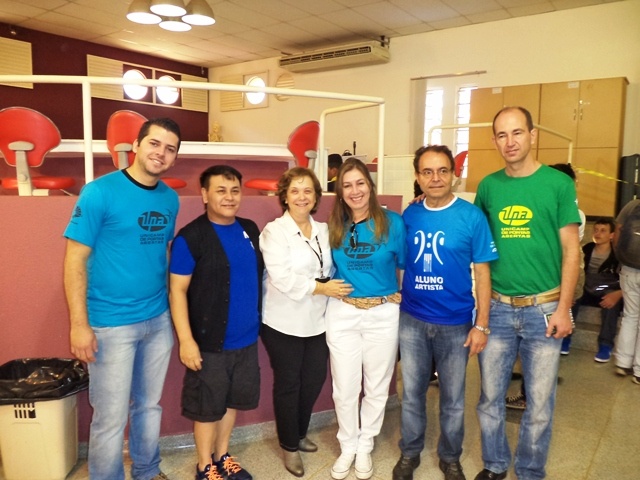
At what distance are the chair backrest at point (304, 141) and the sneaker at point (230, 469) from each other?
1975 mm

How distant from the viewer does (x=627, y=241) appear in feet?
11.6

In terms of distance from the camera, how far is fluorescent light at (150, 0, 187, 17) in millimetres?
4723

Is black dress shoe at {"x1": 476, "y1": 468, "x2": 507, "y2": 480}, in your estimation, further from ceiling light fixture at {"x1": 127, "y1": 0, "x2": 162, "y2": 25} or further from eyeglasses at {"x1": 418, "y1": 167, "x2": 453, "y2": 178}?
ceiling light fixture at {"x1": 127, "y1": 0, "x2": 162, "y2": 25}

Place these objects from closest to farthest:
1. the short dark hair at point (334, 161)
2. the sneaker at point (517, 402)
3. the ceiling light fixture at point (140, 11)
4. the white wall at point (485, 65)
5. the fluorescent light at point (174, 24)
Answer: the sneaker at point (517, 402), the ceiling light fixture at point (140, 11), the fluorescent light at point (174, 24), the white wall at point (485, 65), the short dark hair at point (334, 161)

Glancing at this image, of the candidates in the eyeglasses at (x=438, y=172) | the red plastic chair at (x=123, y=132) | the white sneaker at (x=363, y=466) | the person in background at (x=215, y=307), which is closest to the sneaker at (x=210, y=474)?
the person in background at (x=215, y=307)

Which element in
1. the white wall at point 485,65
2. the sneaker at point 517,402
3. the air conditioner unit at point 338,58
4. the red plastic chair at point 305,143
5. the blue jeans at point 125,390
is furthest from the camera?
the air conditioner unit at point 338,58

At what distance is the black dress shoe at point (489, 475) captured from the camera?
2307 millimetres

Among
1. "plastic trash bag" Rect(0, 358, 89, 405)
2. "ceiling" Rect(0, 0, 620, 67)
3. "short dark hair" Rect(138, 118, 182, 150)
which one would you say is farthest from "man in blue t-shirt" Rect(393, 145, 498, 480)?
"ceiling" Rect(0, 0, 620, 67)

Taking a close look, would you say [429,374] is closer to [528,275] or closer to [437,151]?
[528,275]

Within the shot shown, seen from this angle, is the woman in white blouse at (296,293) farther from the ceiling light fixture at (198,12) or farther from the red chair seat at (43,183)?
the ceiling light fixture at (198,12)

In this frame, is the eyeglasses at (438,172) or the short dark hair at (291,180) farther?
the short dark hair at (291,180)

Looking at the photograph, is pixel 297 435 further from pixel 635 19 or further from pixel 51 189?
pixel 635 19

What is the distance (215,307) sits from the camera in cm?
212

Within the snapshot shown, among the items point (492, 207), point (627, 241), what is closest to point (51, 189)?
point (492, 207)
